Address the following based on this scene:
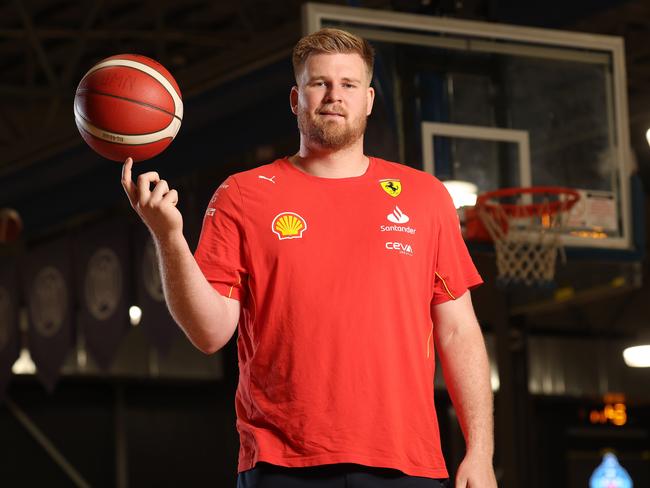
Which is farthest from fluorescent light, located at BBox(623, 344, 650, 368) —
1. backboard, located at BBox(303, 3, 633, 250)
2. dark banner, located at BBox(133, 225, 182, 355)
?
backboard, located at BBox(303, 3, 633, 250)

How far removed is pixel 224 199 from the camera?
2959mm

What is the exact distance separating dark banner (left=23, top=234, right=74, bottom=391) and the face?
372 inches

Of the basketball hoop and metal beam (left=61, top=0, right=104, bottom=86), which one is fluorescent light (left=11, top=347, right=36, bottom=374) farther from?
the basketball hoop

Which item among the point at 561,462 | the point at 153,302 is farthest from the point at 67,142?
the point at 561,462

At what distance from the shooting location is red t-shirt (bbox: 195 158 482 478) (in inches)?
107

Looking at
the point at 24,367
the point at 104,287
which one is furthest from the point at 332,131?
the point at 24,367

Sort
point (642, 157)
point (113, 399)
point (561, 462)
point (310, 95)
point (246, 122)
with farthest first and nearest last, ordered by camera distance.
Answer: point (561, 462), point (113, 399), point (642, 157), point (246, 122), point (310, 95)

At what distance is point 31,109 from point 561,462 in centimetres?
1026

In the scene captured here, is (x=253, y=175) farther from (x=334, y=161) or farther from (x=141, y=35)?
(x=141, y=35)

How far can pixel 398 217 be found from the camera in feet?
9.61

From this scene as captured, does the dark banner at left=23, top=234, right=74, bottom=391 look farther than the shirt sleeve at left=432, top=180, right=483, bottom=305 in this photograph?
Yes

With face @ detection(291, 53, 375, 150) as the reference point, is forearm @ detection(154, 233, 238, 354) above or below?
below

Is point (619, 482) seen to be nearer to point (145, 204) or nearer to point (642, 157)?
point (642, 157)

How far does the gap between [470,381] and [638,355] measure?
55.6 ft
